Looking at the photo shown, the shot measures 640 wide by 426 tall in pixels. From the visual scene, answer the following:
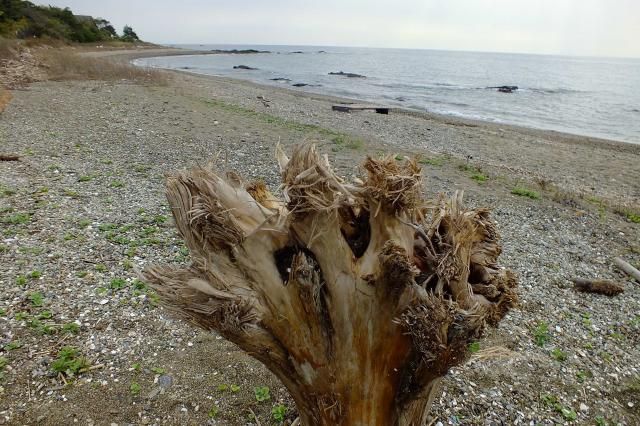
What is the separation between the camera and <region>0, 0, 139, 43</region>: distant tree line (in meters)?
49.8

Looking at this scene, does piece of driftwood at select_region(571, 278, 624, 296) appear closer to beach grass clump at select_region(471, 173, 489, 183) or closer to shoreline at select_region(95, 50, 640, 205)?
beach grass clump at select_region(471, 173, 489, 183)

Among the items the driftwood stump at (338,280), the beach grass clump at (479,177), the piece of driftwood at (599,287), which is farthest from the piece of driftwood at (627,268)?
the driftwood stump at (338,280)

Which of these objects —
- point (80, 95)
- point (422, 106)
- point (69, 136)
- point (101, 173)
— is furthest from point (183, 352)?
point (422, 106)

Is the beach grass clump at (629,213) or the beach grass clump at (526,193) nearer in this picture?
the beach grass clump at (629,213)

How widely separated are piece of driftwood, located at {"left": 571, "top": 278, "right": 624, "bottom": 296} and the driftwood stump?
6.32m

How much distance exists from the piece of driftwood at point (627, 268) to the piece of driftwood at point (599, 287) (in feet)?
2.96

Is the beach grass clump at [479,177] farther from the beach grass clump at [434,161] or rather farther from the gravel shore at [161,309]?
the beach grass clump at [434,161]

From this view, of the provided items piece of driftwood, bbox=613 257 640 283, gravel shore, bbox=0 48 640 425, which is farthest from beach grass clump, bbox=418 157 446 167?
piece of driftwood, bbox=613 257 640 283

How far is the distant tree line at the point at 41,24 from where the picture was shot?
163ft

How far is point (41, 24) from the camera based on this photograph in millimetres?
55844

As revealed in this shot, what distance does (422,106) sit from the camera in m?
39.5

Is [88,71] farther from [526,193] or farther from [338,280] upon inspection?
[338,280]

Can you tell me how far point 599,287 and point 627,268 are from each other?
1.63 m

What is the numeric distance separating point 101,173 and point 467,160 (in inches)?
540
